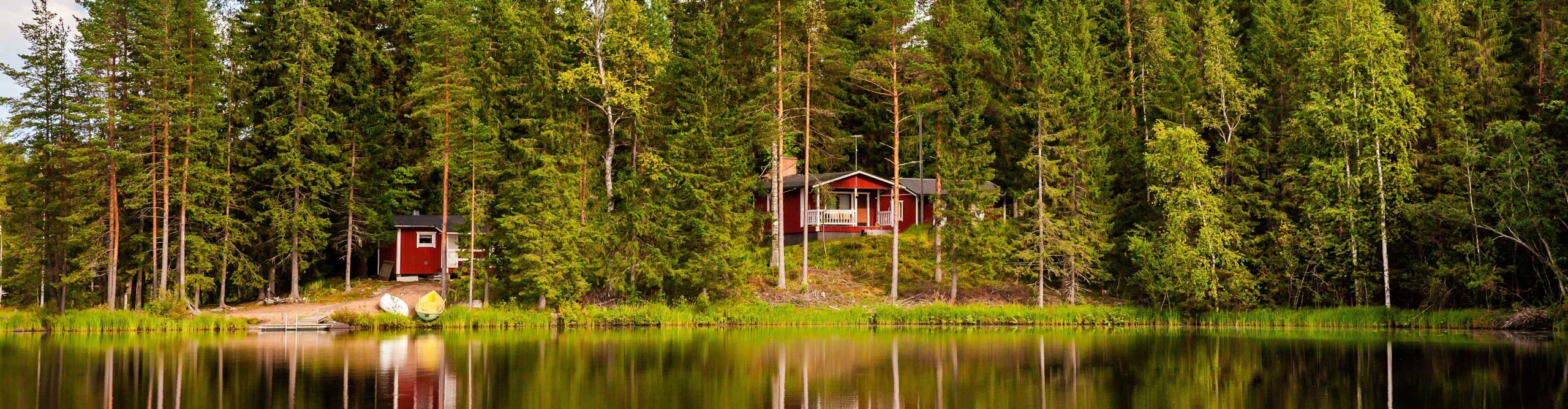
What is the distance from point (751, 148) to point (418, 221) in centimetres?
1509

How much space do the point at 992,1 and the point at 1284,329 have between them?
2330 cm

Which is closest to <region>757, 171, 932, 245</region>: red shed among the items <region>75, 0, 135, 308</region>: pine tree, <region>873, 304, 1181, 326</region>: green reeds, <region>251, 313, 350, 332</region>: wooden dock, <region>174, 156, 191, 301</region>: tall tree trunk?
<region>873, 304, 1181, 326</region>: green reeds

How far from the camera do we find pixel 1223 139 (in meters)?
46.2

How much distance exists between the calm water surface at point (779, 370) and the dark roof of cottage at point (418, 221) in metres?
12.9

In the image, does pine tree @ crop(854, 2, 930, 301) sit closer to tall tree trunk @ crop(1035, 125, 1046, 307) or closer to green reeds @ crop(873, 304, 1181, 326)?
green reeds @ crop(873, 304, 1181, 326)

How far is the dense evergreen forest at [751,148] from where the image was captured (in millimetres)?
39906

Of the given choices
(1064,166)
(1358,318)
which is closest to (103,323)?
(1064,166)

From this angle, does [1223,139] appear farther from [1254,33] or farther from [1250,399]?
[1250,399]

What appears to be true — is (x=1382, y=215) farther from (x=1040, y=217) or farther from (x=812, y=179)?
(x=812, y=179)

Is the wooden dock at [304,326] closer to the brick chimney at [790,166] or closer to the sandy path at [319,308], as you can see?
the sandy path at [319,308]

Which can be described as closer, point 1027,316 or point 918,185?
point 1027,316

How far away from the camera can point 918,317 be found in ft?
142

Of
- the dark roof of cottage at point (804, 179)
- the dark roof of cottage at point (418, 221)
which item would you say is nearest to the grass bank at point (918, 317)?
the dark roof of cottage at point (418, 221)

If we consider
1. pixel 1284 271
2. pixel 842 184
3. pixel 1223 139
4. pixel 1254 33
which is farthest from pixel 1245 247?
pixel 842 184
